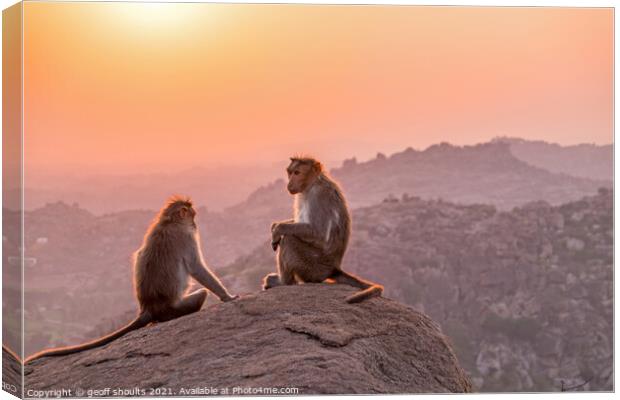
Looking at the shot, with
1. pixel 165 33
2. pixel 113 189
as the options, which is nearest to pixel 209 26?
pixel 165 33

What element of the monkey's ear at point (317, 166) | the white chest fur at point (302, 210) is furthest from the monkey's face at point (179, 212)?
the monkey's ear at point (317, 166)

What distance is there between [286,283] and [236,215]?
10770 mm

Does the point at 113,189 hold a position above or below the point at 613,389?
above

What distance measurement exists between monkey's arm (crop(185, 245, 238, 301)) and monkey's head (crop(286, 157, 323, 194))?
1965 millimetres

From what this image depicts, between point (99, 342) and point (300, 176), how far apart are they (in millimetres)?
4193

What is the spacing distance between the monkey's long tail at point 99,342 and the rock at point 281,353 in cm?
12

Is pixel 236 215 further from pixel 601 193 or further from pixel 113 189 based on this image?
pixel 601 193

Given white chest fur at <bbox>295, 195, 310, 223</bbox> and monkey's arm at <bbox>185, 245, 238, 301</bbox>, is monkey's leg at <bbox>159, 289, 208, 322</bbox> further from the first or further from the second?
white chest fur at <bbox>295, 195, 310, 223</bbox>

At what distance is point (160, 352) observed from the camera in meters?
13.6

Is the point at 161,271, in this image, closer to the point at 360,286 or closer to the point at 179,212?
the point at 179,212

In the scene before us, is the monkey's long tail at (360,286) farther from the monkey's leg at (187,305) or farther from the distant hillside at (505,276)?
the distant hillside at (505,276)

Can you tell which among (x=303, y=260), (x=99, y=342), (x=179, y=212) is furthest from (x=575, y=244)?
(x=99, y=342)

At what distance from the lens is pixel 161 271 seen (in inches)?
581

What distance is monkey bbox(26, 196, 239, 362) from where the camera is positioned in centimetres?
1479
